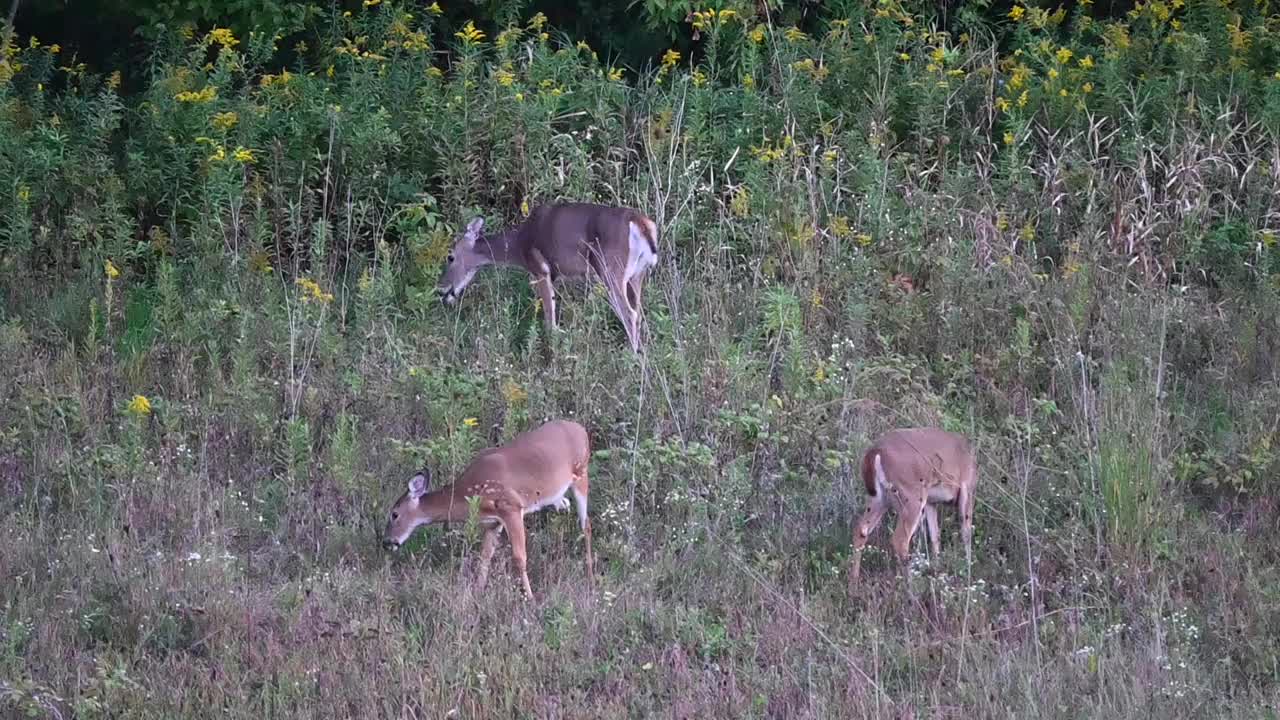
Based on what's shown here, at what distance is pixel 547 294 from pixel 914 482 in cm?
421

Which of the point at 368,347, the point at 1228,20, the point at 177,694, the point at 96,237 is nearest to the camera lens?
the point at 177,694

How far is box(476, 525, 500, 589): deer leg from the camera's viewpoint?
667cm

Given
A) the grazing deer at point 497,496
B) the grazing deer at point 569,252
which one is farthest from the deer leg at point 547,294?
the grazing deer at point 497,496

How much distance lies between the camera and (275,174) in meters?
11.1

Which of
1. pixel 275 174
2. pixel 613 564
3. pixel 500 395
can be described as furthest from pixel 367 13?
pixel 613 564

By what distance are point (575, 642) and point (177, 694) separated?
1390 mm

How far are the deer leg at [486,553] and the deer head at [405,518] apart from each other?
10.2 inches

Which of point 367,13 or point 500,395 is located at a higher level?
point 367,13

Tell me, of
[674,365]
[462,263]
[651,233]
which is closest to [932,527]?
[674,365]

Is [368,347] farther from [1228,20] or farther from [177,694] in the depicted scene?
[1228,20]

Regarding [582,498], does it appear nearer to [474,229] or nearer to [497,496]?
[497,496]

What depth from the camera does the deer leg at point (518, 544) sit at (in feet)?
21.9

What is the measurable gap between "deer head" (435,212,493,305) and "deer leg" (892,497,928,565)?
4.56m

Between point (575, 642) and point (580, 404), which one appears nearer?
point (575, 642)
